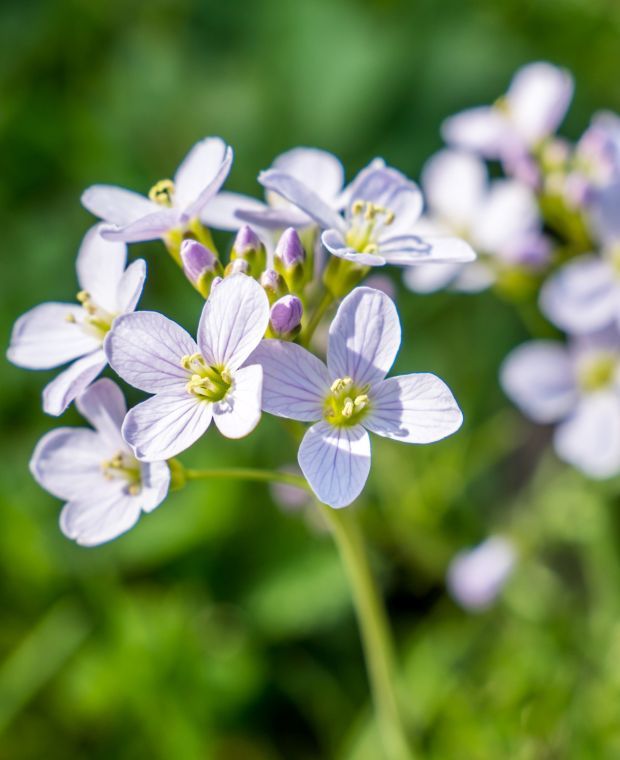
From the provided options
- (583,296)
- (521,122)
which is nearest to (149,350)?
(583,296)

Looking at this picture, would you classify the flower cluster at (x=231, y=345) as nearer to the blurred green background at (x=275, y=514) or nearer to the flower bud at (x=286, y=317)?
the flower bud at (x=286, y=317)

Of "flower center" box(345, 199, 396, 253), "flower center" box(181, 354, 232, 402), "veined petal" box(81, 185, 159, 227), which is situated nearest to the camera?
"flower center" box(181, 354, 232, 402)

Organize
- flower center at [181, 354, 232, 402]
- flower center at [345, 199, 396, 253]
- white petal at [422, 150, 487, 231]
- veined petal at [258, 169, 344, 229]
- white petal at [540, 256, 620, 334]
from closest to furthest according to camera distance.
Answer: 1. flower center at [181, 354, 232, 402]
2. veined petal at [258, 169, 344, 229]
3. flower center at [345, 199, 396, 253]
4. white petal at [540, 256, 620, 334]
5. white petal at [422, 150, 487, 231]

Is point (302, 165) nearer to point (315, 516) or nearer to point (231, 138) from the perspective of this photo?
point (315, 516)

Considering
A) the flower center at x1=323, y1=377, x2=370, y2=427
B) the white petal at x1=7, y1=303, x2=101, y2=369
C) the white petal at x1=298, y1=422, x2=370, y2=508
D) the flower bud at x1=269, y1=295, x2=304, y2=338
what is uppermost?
the flower bud at x1=269, y1=295, x2=304, y2=338

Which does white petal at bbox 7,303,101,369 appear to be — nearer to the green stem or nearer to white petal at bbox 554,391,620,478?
the green stem

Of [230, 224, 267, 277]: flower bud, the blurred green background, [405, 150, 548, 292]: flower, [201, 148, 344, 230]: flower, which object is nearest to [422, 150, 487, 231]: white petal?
[405, 150, 548, 292]: flower

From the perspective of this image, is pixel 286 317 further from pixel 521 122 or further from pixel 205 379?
pixel 521 122
